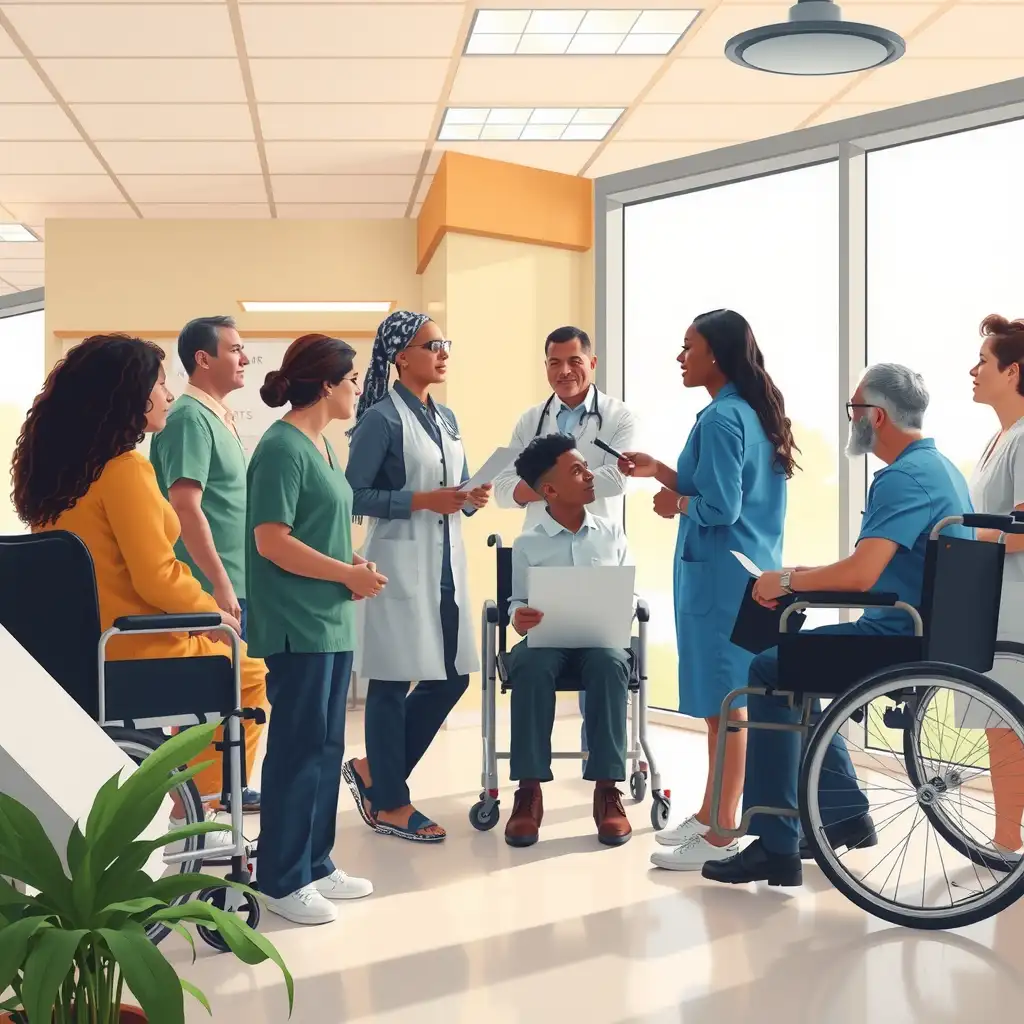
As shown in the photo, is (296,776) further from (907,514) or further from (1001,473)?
(1001,473)

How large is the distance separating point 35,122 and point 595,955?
4391mm

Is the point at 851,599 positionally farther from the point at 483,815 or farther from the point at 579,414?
the point at 579,414

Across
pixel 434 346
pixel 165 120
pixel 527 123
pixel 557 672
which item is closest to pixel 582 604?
pixel 557 672

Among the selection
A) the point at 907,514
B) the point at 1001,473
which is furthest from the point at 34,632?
the point at 1001,473

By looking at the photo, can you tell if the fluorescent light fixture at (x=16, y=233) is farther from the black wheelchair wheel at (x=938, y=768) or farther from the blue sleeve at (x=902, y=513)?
the black wheelchair wheel at (x=938, y=768)

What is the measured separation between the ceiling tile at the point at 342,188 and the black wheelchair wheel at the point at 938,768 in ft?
13.4

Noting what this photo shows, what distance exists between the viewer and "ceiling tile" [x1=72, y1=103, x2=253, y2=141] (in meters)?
5.08

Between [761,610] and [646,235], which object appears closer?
[761,610]

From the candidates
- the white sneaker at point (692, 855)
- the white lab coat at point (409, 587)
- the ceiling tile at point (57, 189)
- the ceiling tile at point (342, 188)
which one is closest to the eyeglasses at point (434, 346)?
the white lab coat at point (409, 587)

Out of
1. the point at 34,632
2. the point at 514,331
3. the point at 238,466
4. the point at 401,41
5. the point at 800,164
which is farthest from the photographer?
the point at 514,331

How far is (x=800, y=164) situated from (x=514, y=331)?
5.06 ft

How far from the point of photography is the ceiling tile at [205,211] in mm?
6629

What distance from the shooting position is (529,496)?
12.4ft

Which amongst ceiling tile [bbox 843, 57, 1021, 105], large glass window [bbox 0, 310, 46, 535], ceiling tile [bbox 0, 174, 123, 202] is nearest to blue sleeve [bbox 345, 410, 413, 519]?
ceiling tile [bbox 843, 57, 1021, 105]
